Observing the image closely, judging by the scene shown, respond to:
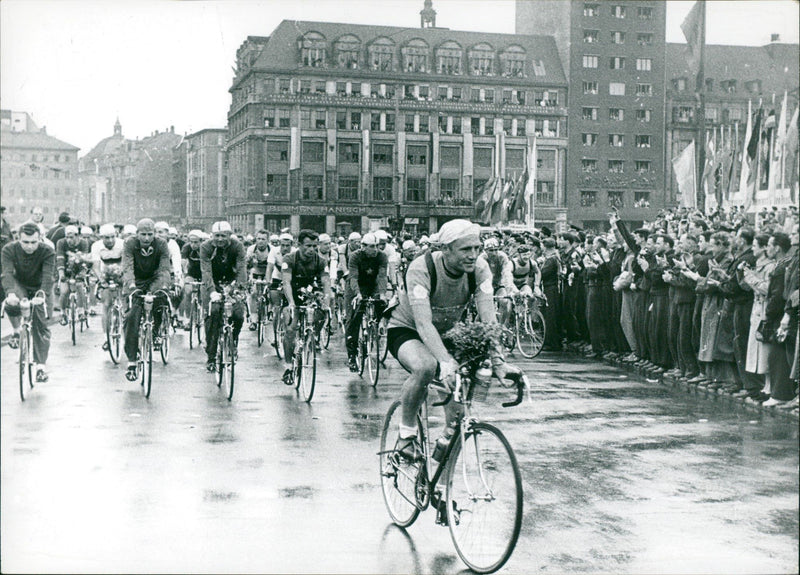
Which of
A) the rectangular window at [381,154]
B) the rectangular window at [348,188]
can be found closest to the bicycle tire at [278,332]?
the rectangular window at [348,188]

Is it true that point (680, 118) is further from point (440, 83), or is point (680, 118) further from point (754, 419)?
point (754, 419)

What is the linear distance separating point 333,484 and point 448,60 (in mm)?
35730

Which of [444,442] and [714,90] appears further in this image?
[714,90]

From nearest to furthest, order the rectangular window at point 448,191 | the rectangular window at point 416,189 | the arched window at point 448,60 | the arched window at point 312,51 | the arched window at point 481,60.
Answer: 1. the rectangular window at point 448,191
2. the rectangular window at point 416,189
3. the arched window at point 448,60
4. the arched window at point 481,60
5. the arched window at point 312,51

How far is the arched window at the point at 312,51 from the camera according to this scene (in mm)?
44469

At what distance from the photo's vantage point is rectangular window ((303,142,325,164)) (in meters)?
41.1

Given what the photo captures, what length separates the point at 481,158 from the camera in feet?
147

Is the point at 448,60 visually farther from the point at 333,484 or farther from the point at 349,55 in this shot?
the point at 333,484

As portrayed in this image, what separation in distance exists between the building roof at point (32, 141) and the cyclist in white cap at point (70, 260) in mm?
11204

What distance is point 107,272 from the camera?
1595 centimetres

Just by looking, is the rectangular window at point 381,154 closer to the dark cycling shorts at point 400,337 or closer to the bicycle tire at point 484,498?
the dark cycling shorts at point 400,337

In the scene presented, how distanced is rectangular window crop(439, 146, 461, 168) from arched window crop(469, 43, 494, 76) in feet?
10.5

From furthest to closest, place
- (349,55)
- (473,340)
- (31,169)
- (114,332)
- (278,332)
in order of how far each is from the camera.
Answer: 1. (349,55)
2. (278,332)
3. (114,332)
4. (473,340)
5. (31,169)

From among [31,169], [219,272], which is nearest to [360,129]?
[219,272]
